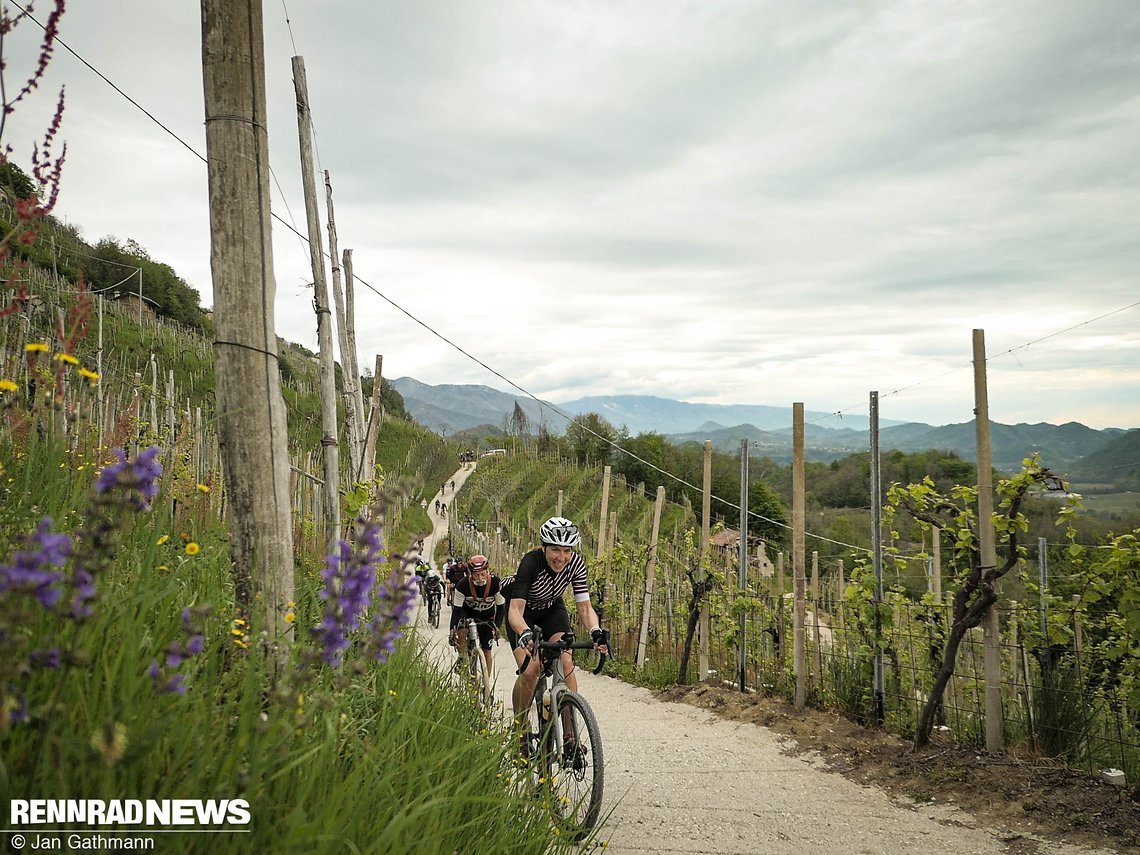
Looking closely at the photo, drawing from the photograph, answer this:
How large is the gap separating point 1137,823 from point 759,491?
55.3m

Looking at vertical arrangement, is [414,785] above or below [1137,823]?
above

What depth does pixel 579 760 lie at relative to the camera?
A: 13.5 ft

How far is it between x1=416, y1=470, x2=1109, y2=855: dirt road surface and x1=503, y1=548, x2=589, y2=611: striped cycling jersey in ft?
2.29

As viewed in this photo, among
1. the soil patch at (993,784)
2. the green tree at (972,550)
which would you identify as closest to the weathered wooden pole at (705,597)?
the soil patch at (993,784)

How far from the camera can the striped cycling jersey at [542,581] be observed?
513 centimetres

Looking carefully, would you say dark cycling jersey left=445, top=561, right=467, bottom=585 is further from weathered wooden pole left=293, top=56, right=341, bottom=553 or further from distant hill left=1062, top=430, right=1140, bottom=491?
distant hill left=1062, top=430, right=1140, bottom=491

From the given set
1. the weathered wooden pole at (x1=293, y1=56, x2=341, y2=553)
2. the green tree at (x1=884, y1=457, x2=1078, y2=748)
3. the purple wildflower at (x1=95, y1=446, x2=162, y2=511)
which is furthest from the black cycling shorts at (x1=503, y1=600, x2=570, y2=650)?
the purple wildflower at (x1=95, y1=446, x2=162, y2=511)

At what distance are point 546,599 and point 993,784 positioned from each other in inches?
132

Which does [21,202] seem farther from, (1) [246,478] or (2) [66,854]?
(2) [66,854]

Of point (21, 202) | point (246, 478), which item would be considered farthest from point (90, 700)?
point (21, 202)

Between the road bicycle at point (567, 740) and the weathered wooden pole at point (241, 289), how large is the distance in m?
1.80

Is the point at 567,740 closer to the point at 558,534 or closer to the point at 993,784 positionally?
the point at 558,534

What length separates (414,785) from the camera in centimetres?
239

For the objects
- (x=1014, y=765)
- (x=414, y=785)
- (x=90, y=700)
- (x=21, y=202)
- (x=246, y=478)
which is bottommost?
→ (x=1014, y=765)
